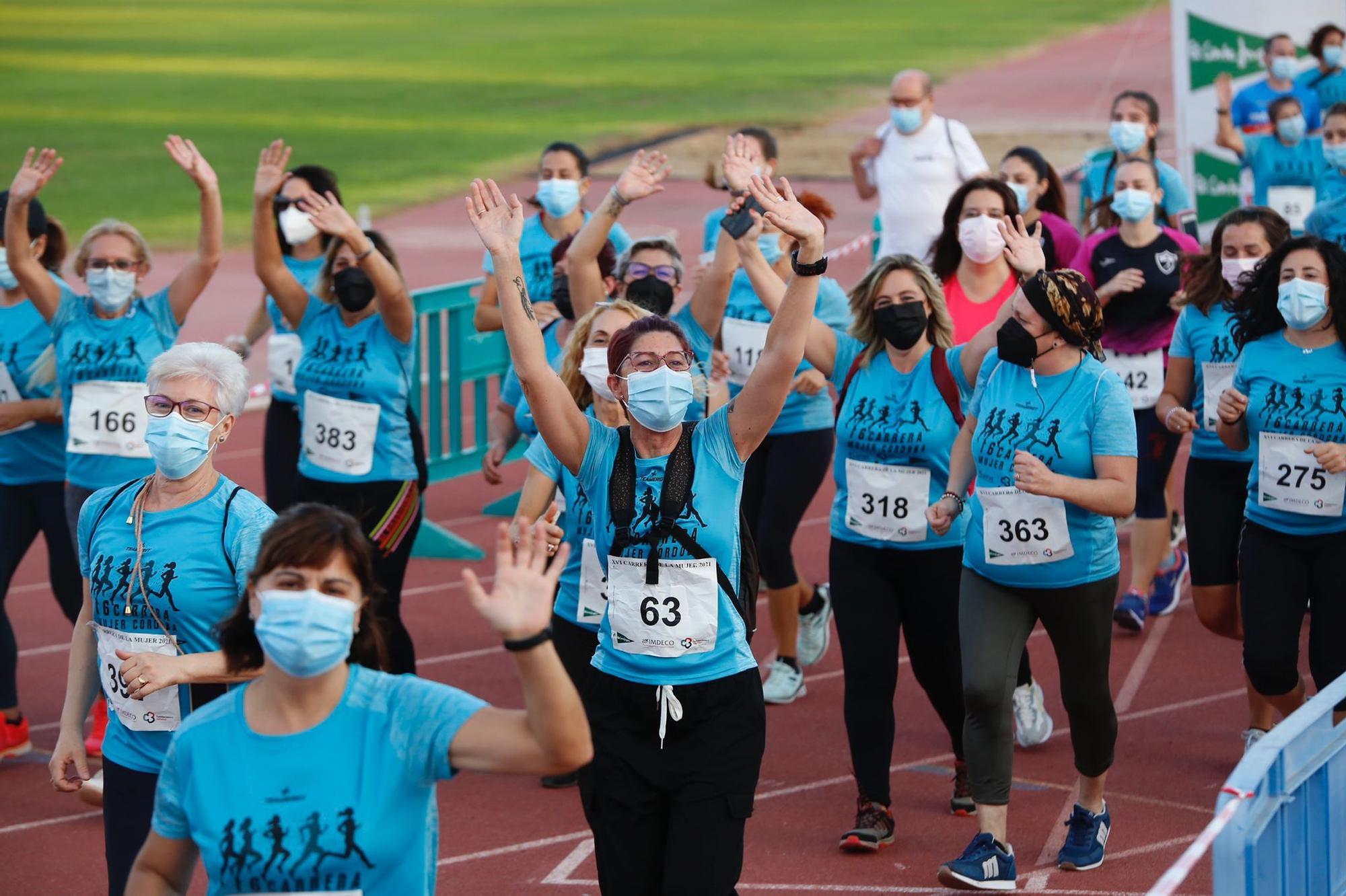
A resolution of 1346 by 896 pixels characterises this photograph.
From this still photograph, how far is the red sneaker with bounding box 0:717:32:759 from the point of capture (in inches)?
298

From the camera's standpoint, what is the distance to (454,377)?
11.1 meters

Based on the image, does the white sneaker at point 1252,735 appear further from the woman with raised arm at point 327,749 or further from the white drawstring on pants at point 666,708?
the woman with raised arm at point 327,749

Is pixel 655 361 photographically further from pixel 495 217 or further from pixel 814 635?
pixel 814 635

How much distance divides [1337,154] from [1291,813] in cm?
628

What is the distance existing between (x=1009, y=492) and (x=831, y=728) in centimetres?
222

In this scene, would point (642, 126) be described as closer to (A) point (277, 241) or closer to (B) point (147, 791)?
(A) point (277, 241)

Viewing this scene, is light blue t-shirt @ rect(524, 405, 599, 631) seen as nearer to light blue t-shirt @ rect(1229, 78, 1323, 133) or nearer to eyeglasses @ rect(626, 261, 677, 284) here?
eyeglasses @ rect(626, 261, 677, 284)

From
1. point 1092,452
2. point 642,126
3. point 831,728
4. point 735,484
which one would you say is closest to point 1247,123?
point 831,728

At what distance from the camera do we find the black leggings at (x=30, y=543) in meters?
7.59

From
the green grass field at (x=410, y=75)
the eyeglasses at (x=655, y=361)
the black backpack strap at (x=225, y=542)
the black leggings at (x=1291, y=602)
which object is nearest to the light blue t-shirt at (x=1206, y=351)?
the black leggings at (x=1291, y=602)

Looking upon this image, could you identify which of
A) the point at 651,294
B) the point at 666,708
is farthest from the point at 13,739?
the point at 666,708

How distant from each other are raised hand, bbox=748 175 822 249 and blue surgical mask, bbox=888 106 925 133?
7032 mm

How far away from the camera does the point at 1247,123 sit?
15.6 meters

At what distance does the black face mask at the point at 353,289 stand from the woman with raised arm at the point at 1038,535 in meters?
2.70
